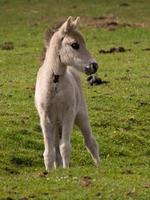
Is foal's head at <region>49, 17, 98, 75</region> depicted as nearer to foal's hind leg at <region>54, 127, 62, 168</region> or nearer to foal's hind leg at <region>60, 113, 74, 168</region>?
foal's hind leg at <region>60, 113, 74, 168</region>

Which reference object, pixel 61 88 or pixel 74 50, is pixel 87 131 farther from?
pixel 74 50

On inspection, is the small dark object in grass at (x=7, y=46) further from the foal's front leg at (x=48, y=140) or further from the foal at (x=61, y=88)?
the foal's front leg at (x=48, y=140)

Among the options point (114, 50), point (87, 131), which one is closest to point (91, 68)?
point (87, 131)

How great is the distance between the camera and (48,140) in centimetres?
1200

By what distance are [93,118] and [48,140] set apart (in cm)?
510

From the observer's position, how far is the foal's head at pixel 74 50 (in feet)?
38.4

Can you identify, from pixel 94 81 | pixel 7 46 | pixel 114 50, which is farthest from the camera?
pixel 7 46

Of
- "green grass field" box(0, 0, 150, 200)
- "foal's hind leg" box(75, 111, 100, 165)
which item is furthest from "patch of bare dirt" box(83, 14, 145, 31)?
"foal's hind leg" box(75, 111, 100, 165)

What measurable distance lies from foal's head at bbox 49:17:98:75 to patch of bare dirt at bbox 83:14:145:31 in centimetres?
2185

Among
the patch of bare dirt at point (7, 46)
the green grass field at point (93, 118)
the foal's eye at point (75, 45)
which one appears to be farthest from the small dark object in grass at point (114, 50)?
the foal's eye at point (75, 45)

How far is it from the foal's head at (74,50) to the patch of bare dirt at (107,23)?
71.7 feet

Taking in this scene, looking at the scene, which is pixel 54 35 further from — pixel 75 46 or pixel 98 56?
pixel 98 56

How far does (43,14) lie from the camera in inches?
1531

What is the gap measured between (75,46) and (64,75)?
21.7 inches
